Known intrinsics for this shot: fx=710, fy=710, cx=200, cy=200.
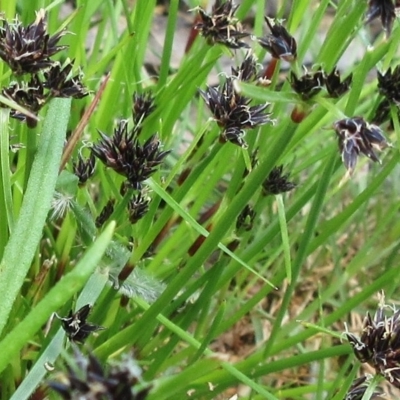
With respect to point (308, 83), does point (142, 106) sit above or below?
below

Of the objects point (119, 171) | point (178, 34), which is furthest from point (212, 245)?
point (178, 34)

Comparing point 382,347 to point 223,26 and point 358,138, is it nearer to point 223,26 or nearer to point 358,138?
→ point 358,138

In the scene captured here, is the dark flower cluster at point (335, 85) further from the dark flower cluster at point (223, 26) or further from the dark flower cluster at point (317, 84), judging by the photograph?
the dark flower cluster at point (223, 26)

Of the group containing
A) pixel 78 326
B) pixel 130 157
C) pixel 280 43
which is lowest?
Answer: pixel 78 326

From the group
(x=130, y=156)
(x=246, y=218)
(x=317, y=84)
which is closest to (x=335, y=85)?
(x=317, y=84)

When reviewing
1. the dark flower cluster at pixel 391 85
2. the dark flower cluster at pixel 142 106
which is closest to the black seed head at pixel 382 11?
the dark flower cluster at pixel 391 85

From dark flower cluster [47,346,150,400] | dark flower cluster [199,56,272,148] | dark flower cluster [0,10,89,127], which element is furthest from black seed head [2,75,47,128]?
dark flower cluster [47,346,150,400]
